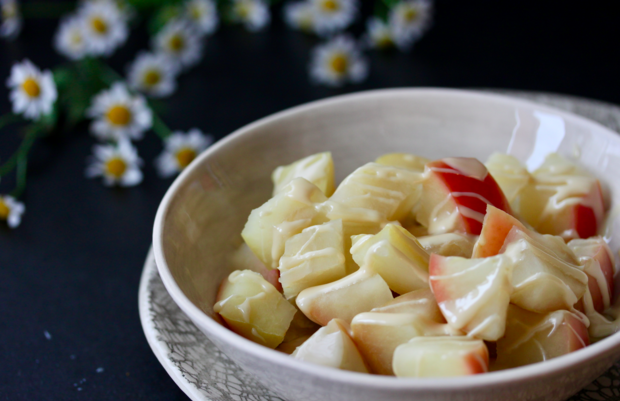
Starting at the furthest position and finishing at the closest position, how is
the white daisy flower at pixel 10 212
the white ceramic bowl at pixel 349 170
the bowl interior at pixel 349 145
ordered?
1. the white daisy flower at pixel 10 212
2. the bowl interior at pixel 349 145
3. the white ceramic bowl at pixel 349 170

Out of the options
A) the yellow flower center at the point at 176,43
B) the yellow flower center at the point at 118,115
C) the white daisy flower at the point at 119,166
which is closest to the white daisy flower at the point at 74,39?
the yellow flower center at the point at 176,43

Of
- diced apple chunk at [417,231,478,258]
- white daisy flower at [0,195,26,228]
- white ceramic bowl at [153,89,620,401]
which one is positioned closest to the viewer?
white ceramic bowl at [153,89,620,401]

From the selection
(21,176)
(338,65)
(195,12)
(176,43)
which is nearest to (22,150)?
(21,176)

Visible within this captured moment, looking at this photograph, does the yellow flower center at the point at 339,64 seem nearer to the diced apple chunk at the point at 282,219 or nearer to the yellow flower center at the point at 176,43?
the yellow flower center at the point at 176,43

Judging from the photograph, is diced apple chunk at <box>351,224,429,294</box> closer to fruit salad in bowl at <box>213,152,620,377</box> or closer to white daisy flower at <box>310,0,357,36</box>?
fruit salad in bowl at <box>213,152,620,377</box>

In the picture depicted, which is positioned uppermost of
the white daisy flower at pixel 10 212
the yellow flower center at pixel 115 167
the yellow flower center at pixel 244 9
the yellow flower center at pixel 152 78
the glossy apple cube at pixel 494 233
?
the glossy apple cube at pixel 494 233

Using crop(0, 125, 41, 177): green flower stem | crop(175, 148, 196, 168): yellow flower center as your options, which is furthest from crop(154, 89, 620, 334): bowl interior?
crop(0, 125, 41, 177): green flower stem

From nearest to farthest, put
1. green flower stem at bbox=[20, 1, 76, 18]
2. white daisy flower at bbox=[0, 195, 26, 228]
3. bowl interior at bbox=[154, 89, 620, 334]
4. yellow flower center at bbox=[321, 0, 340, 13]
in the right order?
1. bowl interior at bbox=[154, 89, 620, 334]
2. white daisy flower at bbox=[0, 195, 26, 228]
3. yellow flower center at bbox=[321, 0, 340, 13]
4. green flower stem at bbox=[20, 1, 76, 18]
